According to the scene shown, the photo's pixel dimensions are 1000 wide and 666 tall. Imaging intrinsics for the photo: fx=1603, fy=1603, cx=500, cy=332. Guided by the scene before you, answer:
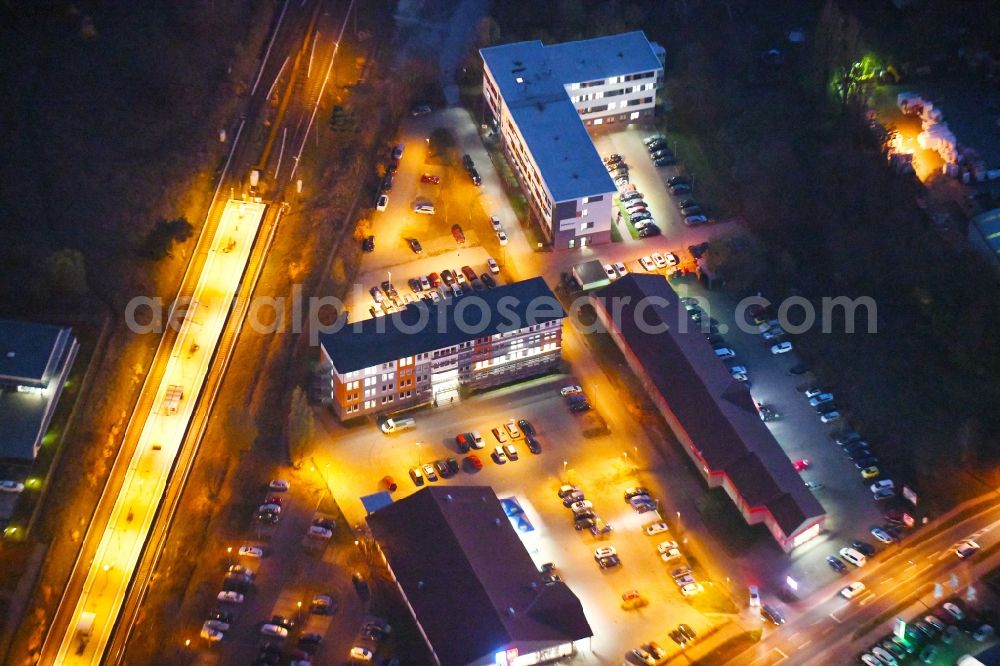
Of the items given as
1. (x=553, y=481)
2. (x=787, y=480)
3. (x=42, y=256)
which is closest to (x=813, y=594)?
(x=787, y=480)

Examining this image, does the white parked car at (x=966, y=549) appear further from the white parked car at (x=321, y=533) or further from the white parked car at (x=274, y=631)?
the white parked car at (x=274, y=631)

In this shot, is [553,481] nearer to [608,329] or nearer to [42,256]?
[608,329]

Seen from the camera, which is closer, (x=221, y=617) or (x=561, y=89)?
(x=221, y=617)

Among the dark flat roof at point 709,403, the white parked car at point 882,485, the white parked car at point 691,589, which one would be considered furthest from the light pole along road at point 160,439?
the white parked car at point 882,485

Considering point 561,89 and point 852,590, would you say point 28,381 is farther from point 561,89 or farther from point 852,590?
point 852,590

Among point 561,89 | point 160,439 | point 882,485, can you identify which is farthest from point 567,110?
point 160,439

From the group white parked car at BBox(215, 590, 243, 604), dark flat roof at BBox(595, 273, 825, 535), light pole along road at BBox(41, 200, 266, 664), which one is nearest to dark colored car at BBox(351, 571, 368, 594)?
white parked car at BBox(215, 590, 243, 604)
